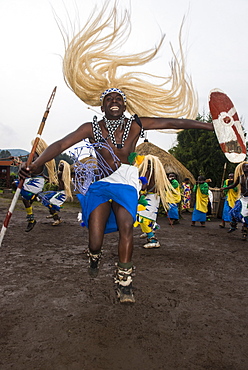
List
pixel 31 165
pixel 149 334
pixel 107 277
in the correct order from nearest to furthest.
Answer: pixel 149 334 → pixel 31 165 → pixel 107 277

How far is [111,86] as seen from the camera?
346cm

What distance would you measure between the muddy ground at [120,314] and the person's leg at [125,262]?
23 centimetres

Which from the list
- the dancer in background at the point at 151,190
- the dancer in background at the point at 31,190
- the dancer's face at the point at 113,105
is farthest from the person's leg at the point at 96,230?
the dancer in background at the point at 31,190

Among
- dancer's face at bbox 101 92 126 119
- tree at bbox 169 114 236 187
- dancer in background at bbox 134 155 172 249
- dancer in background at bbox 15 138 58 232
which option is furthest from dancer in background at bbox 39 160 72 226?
tree at bbox 169 114 236 187

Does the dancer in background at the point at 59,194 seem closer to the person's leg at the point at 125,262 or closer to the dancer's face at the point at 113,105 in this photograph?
the dancer's face at the point at 113,105

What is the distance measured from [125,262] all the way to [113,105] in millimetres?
1527

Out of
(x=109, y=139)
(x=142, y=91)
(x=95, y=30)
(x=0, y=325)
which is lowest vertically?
(x=0, y=325)

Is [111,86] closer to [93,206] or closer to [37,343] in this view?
[93,206]

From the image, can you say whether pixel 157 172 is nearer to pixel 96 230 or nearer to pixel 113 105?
pixel 113 105

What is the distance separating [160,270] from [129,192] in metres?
1.79

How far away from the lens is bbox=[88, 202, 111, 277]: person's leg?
276cm

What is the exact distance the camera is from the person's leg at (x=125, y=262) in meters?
2.54

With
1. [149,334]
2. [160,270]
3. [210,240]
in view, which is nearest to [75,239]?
[160,270]

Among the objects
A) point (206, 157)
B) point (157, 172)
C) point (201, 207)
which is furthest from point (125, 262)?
point (206, 157)
